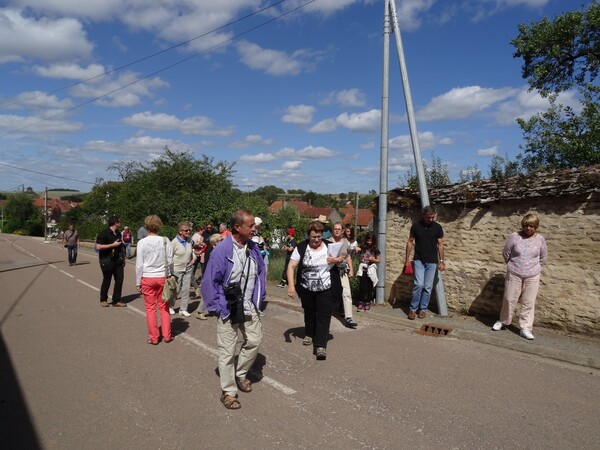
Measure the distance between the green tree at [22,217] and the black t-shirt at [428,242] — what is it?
287 ft

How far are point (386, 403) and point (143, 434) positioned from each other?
2.24m

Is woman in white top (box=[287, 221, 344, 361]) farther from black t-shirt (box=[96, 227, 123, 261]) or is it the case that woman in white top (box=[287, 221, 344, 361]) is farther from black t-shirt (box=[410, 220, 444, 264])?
black t-shirt (box=[96, 227, 123, 261])

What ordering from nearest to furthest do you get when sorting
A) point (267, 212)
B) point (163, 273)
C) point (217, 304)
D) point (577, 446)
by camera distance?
point (577, 446), point (217, 304), point (163, 273), point (267, 212)

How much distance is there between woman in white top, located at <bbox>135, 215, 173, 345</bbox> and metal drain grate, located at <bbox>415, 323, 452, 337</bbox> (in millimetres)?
4006

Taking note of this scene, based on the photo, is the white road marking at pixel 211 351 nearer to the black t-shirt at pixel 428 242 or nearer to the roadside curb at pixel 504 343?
the roadside curb at pixel 504 343

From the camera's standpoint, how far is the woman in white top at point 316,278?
550cm

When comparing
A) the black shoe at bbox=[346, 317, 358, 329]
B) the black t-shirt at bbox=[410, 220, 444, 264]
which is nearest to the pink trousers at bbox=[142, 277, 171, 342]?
the black shoe at bbox=[346, 317, 358, 329]

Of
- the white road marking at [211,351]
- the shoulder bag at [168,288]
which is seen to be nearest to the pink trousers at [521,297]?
the white road marking at [211,351]

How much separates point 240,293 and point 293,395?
1.20 meters

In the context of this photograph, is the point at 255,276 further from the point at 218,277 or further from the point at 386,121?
the point at 386,121

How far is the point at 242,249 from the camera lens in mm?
4234

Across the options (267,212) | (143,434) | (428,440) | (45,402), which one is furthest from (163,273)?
(267,212)

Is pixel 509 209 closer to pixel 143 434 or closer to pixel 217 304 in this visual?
pixel 217 304

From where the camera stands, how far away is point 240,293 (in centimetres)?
409
